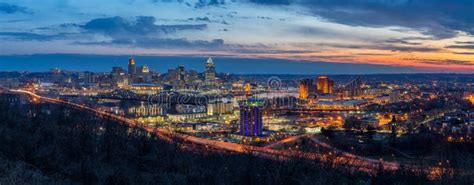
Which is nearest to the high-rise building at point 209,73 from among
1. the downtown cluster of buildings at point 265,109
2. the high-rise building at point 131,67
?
the downtown cluster of buildings at point 265,109

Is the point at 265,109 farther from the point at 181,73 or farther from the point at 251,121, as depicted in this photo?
the point at 181,73

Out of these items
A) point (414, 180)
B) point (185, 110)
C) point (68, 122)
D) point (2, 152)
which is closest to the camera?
point (2, 152)

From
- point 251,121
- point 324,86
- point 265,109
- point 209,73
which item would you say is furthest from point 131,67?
point 251,121

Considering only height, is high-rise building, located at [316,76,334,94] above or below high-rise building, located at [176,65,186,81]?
below

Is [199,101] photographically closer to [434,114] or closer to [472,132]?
[434,114]

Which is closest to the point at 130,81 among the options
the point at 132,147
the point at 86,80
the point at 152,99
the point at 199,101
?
the point at 86,80

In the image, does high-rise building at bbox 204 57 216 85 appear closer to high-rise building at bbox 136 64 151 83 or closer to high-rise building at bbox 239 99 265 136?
high-rise building at bbox 136 64 151 83

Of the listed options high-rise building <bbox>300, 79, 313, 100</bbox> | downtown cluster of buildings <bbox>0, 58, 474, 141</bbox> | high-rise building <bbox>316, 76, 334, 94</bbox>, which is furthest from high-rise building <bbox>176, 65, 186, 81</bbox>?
high-rise building <bbox>300, 79, 313, 100</bbox>

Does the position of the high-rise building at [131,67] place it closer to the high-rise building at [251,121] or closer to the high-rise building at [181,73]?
the high-rise building at [181,73]
